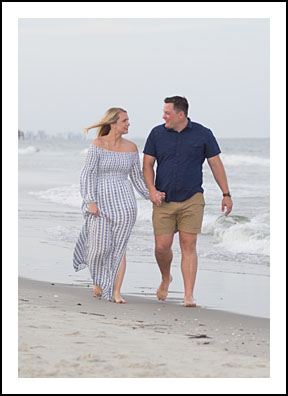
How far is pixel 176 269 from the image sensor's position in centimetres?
870

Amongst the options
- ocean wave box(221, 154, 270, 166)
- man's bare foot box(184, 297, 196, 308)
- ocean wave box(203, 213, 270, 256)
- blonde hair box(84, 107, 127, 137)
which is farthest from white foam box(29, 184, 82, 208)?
ocean wave box(221, 154, 270, 166)

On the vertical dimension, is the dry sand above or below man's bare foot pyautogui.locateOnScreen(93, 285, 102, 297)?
below

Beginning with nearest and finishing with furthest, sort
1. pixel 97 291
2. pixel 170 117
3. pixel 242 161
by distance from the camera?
pixel 170 117 → pixel 97 291 → pixel 242 161

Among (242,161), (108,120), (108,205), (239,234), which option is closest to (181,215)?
(108,205)

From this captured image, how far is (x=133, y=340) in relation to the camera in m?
5.21

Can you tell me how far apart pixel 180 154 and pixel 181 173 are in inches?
6.2

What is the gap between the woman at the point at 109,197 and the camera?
6.68 metres

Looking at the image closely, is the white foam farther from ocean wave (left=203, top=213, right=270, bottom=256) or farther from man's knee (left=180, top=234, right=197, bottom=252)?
man's knee (left=180, top=234, right=197, bottom=252)

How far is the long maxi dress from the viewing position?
6.68 metres

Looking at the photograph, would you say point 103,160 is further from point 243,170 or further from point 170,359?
point 243,170

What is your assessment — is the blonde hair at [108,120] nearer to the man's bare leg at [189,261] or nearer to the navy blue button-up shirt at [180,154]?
the navy blue button-up shirt at [180,154]

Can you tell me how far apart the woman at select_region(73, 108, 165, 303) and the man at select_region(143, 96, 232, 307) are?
0.13m

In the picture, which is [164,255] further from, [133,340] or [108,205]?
[133,340]

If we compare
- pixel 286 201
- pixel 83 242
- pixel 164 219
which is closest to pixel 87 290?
pixel 83 242
